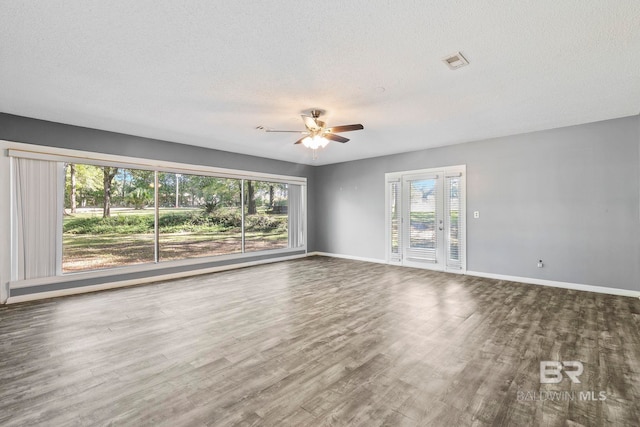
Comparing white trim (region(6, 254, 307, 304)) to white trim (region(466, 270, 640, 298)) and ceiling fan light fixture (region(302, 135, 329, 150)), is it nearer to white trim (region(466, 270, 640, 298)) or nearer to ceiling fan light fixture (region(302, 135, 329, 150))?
ceiling fan light fixture (region(302, 135, 329, 150))

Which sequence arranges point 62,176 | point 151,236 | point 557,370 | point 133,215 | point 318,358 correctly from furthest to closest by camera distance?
point 151,236 < point 133,215 < point 62,176 < point 318,358 < point 557,370

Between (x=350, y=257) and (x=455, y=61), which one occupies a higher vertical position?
(x=455, y=61)

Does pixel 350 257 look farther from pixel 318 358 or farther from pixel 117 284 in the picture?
pixel 318 358

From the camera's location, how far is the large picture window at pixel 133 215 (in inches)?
165

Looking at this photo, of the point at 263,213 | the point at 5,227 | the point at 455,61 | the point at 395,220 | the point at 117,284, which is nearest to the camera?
the point at 455,61

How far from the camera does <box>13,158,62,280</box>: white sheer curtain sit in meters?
4.07

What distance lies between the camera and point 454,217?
589cm

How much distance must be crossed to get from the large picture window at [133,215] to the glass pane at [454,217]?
397 centimetres

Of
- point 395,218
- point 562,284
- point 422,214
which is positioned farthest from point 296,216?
point 562,284

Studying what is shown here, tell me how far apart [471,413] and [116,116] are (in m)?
5.32

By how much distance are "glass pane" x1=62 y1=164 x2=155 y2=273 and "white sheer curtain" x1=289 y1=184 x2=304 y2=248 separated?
12.4 ft

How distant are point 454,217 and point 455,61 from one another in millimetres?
3933

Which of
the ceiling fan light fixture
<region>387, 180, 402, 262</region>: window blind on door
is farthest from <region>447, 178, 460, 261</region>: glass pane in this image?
the ceiling fan light fixture
